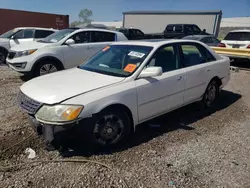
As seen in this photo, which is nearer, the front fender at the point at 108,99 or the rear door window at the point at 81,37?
the front fender at the point at 108,99

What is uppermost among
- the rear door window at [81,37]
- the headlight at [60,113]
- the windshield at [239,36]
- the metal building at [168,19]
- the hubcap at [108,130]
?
the metal building at [168,19]

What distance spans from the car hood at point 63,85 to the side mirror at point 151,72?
36 centimetres

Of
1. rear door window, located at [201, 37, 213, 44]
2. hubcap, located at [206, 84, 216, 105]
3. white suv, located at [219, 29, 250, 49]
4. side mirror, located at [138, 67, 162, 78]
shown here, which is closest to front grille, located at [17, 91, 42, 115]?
side mirror, located at [138, 67, 162, 78]

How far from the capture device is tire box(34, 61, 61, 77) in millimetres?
6732

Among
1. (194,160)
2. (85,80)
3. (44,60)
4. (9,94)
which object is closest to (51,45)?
(44,60)

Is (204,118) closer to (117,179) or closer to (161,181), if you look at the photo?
(161,181)

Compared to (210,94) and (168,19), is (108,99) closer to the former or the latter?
(210,94)

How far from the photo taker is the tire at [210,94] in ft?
16.3

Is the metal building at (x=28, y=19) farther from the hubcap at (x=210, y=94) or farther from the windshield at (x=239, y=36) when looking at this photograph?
the hubcap at (x=210, y=94)

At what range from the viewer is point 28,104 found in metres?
3.08

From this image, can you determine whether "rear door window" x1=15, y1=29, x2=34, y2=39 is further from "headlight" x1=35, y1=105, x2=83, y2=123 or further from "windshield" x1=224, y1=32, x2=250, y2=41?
"headlight" x1=35, y1=105, x2=83, y2=123

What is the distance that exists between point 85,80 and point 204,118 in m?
2.54

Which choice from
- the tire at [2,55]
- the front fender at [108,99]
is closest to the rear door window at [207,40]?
the tire at [2,55]

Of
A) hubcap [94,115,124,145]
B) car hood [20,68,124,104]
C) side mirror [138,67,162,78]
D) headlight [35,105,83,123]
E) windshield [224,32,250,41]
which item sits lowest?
hubcap [94,115,124,145]
